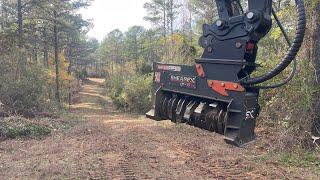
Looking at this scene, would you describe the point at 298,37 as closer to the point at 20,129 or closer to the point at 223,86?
the point at 223,86

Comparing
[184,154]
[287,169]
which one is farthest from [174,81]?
[184,154]

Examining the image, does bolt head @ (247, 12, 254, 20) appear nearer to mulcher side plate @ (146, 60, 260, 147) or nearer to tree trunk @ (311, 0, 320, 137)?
mulcher side plate @ (146, 60, 260, 147)

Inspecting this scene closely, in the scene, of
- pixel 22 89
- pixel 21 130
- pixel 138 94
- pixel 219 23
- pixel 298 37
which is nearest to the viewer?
pixel 298 37

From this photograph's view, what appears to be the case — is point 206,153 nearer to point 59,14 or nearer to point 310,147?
point 310,147

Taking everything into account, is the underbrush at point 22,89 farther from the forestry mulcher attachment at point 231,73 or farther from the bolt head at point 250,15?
the bolt head at point 250,15

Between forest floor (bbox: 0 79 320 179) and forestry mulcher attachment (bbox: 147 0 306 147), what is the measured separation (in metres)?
3.40

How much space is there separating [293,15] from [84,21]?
40662 millimetres

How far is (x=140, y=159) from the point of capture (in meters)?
10.1

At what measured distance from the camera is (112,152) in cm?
1098

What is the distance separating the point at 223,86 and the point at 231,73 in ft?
0.63

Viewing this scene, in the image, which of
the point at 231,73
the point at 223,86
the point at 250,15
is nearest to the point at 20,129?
the point at 223,86

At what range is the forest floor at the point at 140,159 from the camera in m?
8.67

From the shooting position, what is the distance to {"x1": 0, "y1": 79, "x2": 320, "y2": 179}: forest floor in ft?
28.5

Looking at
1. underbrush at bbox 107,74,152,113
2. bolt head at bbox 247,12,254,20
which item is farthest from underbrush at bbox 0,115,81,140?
underbrush at bbox 107,74,152,113
